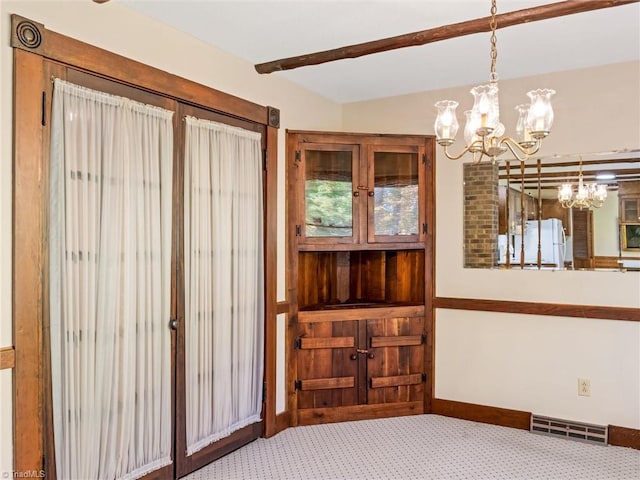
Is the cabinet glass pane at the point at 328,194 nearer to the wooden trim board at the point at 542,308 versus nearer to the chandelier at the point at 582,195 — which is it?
the wooden trim board at the point at 542,308

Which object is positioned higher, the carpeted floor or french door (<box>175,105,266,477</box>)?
french door (<box>175,105,266,477</box>)

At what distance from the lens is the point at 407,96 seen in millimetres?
4219

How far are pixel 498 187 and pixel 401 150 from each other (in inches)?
32.1

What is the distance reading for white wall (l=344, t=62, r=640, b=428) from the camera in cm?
343

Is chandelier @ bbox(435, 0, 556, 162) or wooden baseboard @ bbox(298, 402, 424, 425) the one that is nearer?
chandelier @ bbox(435, 0, 556, 162)

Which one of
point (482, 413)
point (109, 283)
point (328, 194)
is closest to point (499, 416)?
point (482, 413)

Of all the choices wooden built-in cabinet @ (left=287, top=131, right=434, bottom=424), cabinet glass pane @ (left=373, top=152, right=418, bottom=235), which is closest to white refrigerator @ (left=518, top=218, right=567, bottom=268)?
wooden built-in cabinet @ (left=287, top=131, right=434, bottom=424)

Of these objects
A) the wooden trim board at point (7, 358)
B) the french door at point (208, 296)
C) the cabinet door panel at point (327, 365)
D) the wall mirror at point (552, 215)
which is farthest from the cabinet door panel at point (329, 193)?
the wooden trim board at point (7, 358)

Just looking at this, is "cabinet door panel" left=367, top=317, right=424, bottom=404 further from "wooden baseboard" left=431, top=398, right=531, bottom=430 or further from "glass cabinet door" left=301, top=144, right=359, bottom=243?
"glass cabinet door" left=301, top=144, right=359, bottom=243

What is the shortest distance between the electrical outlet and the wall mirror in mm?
808

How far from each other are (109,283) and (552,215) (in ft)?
9.91

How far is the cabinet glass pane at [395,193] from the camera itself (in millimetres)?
3971

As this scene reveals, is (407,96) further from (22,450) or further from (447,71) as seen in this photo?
(22,450)

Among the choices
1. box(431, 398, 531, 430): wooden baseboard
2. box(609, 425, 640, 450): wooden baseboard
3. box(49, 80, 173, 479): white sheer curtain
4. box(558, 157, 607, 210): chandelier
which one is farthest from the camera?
box(431, 398, 531, 430): wooden baseboard
